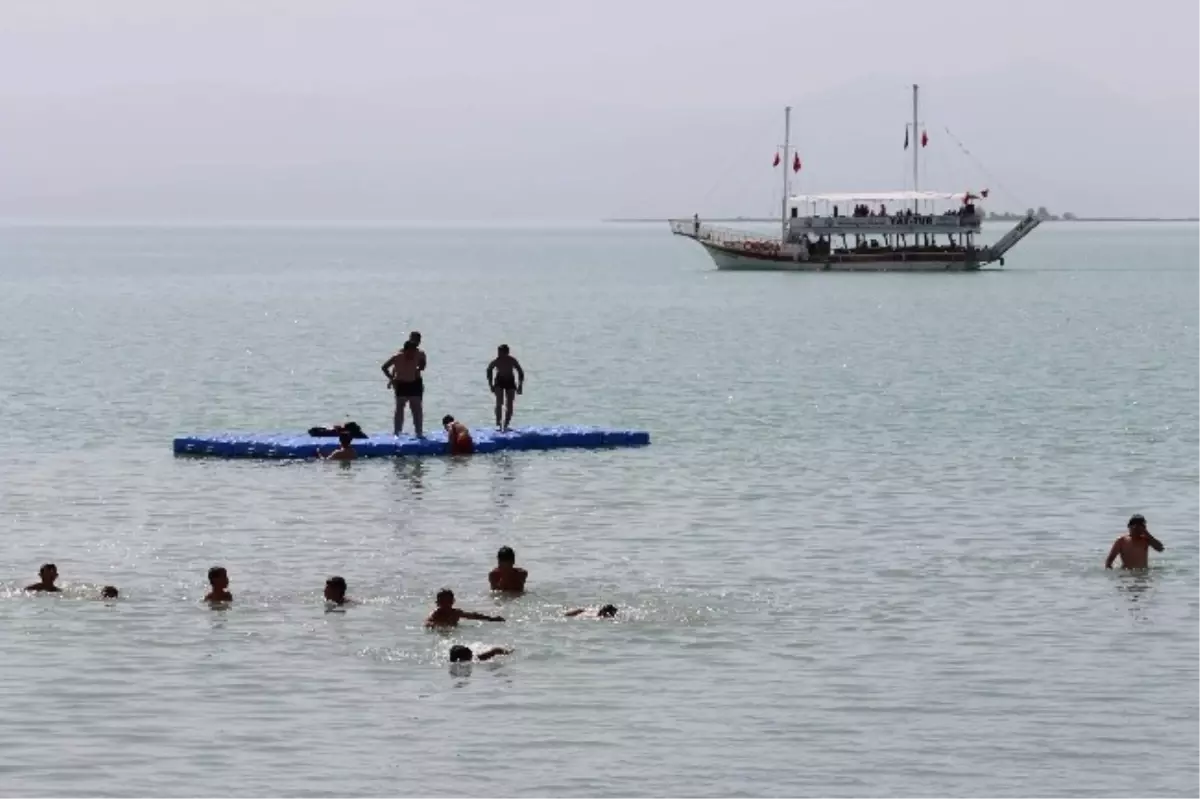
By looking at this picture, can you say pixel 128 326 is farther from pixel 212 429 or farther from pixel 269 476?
pixel 269 476

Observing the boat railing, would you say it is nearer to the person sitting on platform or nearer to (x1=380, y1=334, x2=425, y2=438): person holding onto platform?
the person sitting on platform

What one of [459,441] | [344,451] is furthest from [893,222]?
[344,451]

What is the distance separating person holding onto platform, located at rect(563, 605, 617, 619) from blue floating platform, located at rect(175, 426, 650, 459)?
1406 centimetres

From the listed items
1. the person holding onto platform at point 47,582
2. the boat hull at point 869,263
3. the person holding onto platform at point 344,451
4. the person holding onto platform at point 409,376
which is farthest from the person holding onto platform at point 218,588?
the boat hull at point 869,263

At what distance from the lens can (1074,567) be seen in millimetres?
30328

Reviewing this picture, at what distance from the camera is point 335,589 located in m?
27.1

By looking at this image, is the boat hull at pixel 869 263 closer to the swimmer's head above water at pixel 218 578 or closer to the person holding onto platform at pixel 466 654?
the swimmer's head above water at pixel 218 578

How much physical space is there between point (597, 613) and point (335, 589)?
2.95 m

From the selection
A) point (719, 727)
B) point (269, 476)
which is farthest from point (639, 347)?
point (719, 727)

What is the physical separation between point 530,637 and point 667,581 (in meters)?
4.02

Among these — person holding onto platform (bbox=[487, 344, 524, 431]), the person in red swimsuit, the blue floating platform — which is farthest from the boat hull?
the person in red swimsuit

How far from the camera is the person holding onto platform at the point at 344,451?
39531 millimetres

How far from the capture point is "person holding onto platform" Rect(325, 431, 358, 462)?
1556 inches

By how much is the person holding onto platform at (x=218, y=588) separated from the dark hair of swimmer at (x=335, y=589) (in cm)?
114
